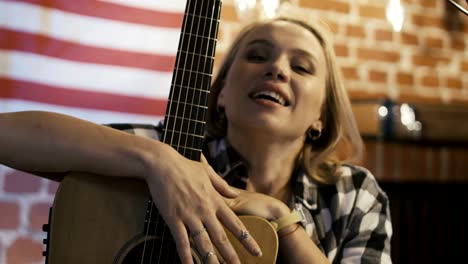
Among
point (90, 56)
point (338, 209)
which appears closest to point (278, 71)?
point (338, 209)

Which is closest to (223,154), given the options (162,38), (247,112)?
(247,112)

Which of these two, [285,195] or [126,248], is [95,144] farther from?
[285,195]

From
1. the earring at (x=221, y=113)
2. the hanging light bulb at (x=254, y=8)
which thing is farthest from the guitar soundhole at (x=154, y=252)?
the hanging light bulb at (x=254, y=8)

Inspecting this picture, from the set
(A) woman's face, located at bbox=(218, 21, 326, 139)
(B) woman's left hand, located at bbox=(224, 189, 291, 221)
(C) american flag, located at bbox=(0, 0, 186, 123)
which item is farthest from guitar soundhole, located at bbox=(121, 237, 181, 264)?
(C) american flag, located at bbox=(0, 0, 186, 123)

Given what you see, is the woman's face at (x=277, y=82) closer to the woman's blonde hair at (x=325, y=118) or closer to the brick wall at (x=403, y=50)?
the woman's blonde hair at (x=325, y=118)

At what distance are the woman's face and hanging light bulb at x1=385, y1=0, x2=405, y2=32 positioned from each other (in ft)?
4.16

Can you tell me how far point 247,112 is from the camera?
55.8 inches

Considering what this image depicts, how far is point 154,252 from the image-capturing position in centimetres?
106

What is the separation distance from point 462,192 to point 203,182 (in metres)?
1.77

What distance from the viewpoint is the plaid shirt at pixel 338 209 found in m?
1.45

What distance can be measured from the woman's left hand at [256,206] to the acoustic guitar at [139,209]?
0.07m

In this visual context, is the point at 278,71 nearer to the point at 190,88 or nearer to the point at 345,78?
the point at 190,88

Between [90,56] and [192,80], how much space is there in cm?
86

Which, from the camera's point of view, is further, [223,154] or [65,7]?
[65,7]
